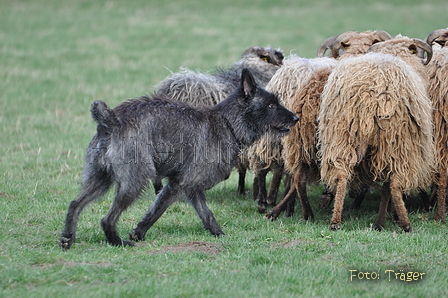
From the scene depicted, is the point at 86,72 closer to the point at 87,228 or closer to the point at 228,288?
the point at 87,228

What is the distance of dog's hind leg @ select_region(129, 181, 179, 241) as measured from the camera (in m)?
7.14

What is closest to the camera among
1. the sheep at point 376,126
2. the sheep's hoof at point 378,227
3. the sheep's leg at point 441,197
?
the sheep at point 376,126

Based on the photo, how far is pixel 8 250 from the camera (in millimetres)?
6391

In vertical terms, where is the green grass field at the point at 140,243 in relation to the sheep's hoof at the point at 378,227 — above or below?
above

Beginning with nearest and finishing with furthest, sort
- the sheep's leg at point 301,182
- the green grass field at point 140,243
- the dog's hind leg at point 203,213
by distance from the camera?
the green grass field at point 140,243 → the dog's hind leg at point 203,213 → the sheep's leg at point 301,182

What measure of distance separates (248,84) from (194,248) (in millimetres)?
2298

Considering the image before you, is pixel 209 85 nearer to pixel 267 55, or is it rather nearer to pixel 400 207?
pixel 267 55

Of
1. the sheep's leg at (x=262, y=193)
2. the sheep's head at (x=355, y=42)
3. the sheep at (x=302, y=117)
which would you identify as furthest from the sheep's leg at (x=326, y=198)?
→ the sheep's head at (x=355, y=42)

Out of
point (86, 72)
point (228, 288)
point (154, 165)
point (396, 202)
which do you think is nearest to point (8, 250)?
point (154, 165)

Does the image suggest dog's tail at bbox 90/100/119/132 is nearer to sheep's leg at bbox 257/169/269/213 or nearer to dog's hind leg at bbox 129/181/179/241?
dog's hind leg at bbox 129/181/179/241

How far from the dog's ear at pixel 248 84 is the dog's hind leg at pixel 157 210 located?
1.54m

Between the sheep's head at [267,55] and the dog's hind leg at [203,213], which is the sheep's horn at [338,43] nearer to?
the sheep's head at [267,55]

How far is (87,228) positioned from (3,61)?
52.1 feet

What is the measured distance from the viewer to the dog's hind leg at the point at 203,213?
7.49m
